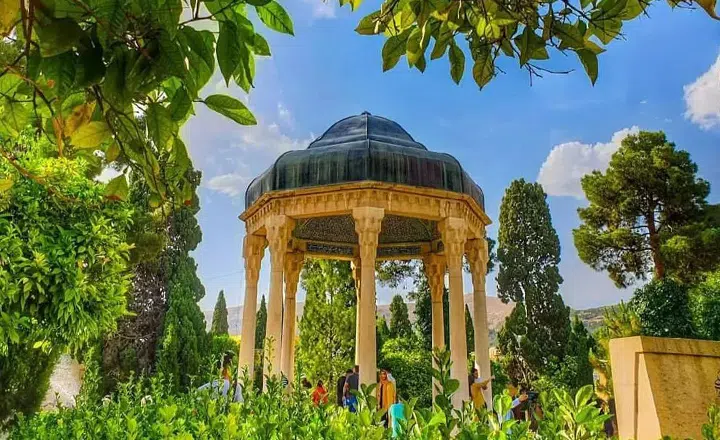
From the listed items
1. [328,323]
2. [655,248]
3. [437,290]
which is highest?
[655,248]

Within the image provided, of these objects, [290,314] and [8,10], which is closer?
[8,10]

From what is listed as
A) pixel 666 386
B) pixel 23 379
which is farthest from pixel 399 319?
pixel 666 386

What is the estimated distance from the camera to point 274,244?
27.3 ft

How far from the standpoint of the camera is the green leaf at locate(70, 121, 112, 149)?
1.01 metres

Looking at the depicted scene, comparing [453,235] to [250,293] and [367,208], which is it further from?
[250,293]

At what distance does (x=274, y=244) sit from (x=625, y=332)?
8.83 m

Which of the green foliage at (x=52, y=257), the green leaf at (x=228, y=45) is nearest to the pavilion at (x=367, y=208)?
the green foliage at (x=52, y=257)

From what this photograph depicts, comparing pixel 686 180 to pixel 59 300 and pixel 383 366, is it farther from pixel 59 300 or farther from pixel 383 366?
pixel 59 300

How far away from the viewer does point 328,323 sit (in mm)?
14492

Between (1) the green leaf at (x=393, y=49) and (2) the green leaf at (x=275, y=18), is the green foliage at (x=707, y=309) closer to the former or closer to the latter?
(1) the green leaf at (x=393, y=49)

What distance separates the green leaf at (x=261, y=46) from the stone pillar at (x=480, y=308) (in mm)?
8410

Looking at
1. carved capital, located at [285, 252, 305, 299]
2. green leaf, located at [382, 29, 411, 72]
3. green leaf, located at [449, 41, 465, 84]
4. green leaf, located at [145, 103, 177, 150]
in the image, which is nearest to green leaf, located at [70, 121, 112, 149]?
green leaf, located at [145, 103, 177, 150]

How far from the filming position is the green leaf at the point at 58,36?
721 millimetres

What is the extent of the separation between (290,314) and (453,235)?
417 centimetres
